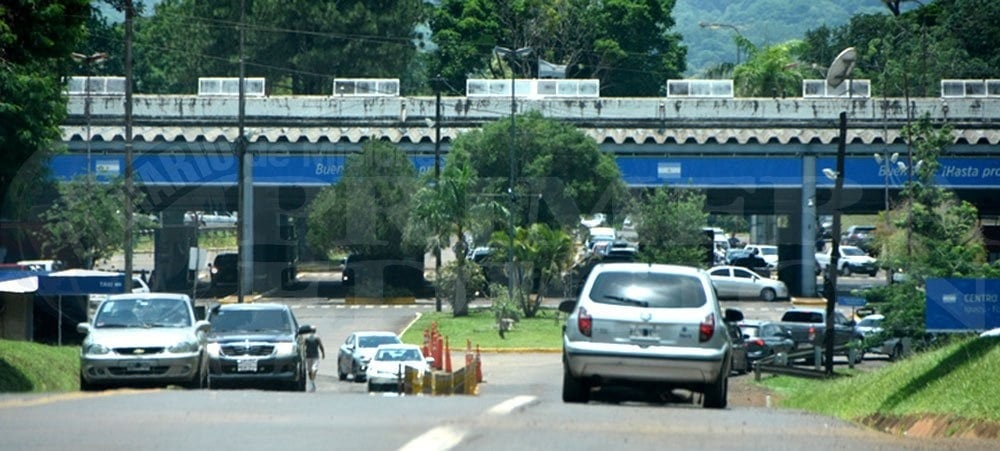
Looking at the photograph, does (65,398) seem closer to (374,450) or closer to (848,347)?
(374,450)

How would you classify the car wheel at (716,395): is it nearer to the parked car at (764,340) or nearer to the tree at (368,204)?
the parked car at (764,340)

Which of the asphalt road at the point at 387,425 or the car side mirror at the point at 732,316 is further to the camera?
the car side mirror at the point at 732,316

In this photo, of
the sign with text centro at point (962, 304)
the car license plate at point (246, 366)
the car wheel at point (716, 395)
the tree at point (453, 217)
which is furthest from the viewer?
the tree at point (453, 217)

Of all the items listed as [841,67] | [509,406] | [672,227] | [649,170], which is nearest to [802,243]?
[649,170]

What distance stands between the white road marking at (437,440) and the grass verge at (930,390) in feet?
21.0

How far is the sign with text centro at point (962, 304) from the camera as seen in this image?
23406 millimetres

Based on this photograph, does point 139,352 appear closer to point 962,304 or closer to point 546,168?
point 962,304

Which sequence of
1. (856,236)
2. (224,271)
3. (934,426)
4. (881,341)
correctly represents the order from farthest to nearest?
(856,236) < (224,271) < (881,341) < (934,426)

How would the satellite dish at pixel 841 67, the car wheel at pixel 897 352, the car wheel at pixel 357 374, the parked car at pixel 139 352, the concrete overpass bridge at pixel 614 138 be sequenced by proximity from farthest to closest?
the concrete overpass bridge at pixel 614 138
the car wheel at pixel 357 374
the car wheel at pixel 897 352
the satellite dish at pixel 841 67
the parked car at pixel 139 352

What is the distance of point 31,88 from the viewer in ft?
131

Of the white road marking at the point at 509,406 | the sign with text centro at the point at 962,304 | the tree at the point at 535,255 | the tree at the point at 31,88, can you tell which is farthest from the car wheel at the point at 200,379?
the tree at the point at 535,255

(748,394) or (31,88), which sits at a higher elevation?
(31,88)

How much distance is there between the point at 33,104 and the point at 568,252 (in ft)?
71.8

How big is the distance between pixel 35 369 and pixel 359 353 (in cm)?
1042
